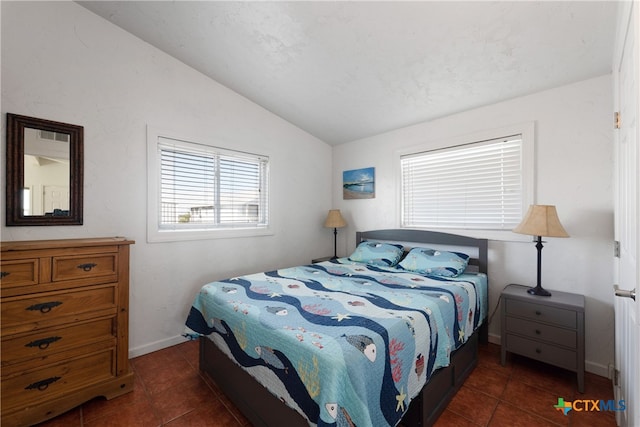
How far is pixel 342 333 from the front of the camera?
1.32 meters

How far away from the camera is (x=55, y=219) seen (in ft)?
6.63

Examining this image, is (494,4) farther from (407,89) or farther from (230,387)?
(230,387)

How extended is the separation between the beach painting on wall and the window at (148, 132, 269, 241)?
119cm

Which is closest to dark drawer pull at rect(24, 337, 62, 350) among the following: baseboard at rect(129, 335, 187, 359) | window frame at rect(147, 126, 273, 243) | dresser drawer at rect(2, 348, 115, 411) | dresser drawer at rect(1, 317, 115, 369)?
dresser drawer at rect(1, 317, 115, 369)

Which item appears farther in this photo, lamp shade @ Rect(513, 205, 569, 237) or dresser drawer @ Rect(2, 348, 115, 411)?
lamp shade @ Rect(513, 205, 569, 237)

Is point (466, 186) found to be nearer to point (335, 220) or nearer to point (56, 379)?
A: point (335, 220)

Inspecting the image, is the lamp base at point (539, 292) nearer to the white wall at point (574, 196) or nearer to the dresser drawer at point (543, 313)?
the dresser drawer at point (543, 313)

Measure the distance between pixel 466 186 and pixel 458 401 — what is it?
198 cm

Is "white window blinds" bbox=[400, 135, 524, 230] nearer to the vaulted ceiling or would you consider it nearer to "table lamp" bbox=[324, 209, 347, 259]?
the vaulted ceiling

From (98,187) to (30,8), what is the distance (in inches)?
53.3

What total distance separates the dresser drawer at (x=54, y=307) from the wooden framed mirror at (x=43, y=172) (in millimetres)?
663

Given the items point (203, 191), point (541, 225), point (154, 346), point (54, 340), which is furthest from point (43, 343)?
point (541, 225)

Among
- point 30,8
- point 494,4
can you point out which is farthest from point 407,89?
point 30,8

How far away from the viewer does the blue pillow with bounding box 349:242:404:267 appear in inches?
115
